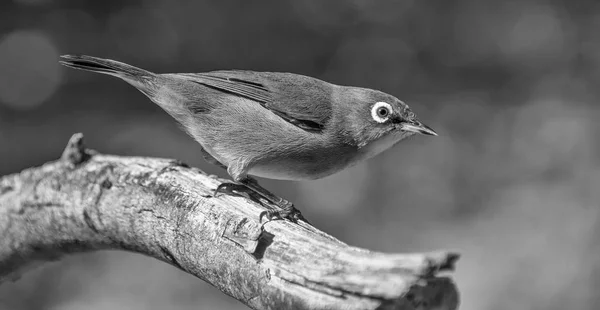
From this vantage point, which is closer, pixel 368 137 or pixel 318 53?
pixel 368 137

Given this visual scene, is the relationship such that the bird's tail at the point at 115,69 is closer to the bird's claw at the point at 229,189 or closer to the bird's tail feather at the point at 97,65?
the bird's tail feather at the point at 97,65

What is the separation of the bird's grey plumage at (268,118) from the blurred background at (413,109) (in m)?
2.29

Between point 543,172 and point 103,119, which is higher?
point 543,172

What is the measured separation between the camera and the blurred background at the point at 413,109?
6.29 meters

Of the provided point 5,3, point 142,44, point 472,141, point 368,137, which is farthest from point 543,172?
point 5,3

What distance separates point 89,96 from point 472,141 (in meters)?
4.24

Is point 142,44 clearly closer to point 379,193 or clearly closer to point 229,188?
point 379,193

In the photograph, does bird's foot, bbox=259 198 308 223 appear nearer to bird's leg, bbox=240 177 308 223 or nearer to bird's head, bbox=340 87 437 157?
bird's leg, bbox=240 177 308 223

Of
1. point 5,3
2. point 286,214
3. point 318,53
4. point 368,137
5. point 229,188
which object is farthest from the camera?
point 318,53

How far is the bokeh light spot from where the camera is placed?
303 inches

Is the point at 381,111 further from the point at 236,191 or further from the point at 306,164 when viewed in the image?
the point at 236,191

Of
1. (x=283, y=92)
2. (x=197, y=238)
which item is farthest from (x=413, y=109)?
(x=197, y=238)

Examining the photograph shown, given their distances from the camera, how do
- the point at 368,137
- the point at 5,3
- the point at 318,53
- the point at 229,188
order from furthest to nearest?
the point at 318,53 → the point at 5,3 → the point at 368,137 → the point at 229,188

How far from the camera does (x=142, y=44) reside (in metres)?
8.32
